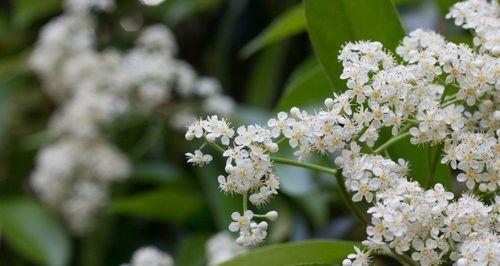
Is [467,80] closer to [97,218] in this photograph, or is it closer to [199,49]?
[97,218]

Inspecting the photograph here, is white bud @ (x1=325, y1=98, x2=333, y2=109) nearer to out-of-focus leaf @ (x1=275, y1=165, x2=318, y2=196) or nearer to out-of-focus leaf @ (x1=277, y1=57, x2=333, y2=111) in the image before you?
out-of-focus leaf @ (x1=277, y1=57, x2=333, y2=111)

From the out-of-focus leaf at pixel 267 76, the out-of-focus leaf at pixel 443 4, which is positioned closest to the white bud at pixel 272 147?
the out-of-focus leaf at pixel 443 4

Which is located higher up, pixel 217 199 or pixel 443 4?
pixel 217 199

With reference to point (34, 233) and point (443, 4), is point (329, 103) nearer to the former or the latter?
point (443, 4)

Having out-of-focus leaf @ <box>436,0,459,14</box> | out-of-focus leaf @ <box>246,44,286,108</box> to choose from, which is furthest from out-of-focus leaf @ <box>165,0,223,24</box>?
out-of-focus leaf @ <box>436,0,459,14</box>

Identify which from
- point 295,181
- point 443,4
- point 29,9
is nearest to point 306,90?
point 443,4

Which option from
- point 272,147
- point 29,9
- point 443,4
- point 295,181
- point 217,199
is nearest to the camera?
point 272,147

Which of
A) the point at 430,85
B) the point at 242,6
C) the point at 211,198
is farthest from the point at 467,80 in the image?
the point at 242,6
